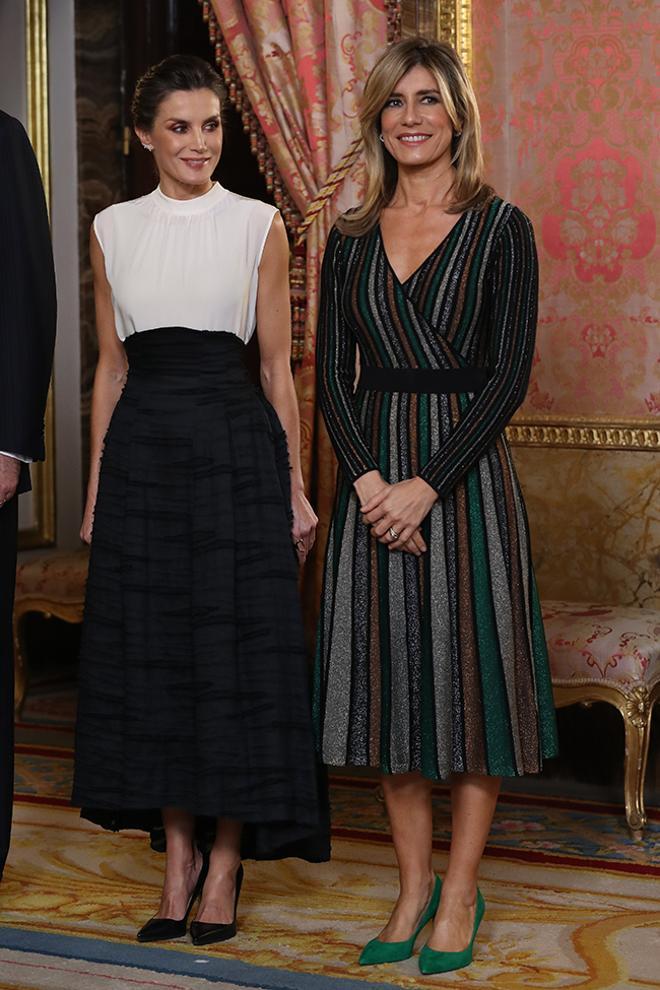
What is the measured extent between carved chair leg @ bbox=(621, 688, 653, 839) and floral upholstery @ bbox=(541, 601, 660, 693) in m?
0.04

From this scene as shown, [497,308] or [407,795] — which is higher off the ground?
[497,308]

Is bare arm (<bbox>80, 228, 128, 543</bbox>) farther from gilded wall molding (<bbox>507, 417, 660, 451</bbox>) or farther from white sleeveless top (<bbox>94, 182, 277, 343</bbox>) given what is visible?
gilded wall molding (<bbox>507, 417, 660, 451</bbox>)

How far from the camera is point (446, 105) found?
277cm

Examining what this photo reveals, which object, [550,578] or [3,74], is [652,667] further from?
[3,74]

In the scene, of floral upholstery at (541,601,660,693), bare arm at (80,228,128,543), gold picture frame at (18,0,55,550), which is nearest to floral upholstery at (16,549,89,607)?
gold picture frame at (18,0,55,550)

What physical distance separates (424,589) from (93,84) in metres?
3.39

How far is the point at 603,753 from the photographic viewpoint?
420cm

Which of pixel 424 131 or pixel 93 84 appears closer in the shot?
pixel 424 131

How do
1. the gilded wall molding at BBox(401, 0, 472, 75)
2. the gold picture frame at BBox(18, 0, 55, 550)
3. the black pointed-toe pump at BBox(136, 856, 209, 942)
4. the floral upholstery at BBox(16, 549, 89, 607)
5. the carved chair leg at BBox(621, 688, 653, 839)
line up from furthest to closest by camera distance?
the gold picture frame at BBox(18, 0, 55, 550) < the floral upholstery at BBox(16, 549, 89, 607) < the gilded wall molding at BBox(401, 0, 472, 75) < the carved chair leg at BBox(621, 688, 653, 839) < the black pointed-toe pump at BBox(136, 856, 209, 942)

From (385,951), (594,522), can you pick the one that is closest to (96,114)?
(594,522)

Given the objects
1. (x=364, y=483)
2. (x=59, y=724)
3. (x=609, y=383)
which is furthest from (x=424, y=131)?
(x=59, y=724)

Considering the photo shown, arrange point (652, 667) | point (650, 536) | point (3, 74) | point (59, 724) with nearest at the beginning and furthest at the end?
point (652, 667) < point (650, 536) < point (59, 724) < point (3, 74)

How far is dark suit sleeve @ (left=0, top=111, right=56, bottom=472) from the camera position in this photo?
301 cm

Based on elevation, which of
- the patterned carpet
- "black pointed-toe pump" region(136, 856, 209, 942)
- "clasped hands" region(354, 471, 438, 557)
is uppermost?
"clasped hands" region(354, 471, 438, 557)
